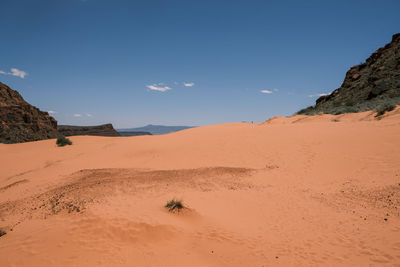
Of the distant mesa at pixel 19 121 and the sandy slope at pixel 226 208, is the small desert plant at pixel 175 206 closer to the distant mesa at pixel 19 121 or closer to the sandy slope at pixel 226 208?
the sandy slope at pixel 226 208

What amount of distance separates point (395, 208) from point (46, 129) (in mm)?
34398

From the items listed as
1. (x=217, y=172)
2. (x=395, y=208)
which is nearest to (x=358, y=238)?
(x=395, y=208)

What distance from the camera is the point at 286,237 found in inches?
172

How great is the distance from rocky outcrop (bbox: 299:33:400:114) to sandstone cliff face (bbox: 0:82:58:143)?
3324cm

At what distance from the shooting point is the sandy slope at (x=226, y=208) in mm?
3742

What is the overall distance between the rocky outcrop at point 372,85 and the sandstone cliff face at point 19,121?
33.2 meters

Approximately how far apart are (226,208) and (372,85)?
2830 cm

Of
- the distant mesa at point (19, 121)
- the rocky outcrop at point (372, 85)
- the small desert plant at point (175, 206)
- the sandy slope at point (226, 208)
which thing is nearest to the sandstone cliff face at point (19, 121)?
the distant mesa at point (19, 121)

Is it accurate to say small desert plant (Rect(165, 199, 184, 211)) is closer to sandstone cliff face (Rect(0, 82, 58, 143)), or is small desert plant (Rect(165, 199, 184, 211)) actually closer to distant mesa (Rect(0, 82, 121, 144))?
distant mesa (Rect(0, 82, 121, 144))

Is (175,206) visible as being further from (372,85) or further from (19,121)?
(372,85)

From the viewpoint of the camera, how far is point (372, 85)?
976 inches

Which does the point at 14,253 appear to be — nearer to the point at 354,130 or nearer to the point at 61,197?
the point at 61,197

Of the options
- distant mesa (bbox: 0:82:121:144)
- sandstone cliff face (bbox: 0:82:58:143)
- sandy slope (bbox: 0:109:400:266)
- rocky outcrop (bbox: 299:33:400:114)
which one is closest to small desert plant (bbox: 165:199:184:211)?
sandy slope (bbox: 0:109:400:266)

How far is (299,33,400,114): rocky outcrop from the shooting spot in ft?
67.3
